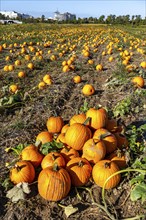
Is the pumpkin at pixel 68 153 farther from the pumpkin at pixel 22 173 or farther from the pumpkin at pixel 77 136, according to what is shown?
→ the pumpkin at pixel 22 173

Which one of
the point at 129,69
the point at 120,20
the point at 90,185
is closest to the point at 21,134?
the point at 90,185

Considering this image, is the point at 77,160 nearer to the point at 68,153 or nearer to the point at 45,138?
the point at 68,153

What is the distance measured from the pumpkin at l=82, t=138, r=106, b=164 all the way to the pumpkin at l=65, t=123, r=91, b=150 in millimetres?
187

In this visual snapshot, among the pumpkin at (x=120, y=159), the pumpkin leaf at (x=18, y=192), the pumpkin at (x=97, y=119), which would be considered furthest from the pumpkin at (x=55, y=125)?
the pumpkin leaf at (x=18, y=192)

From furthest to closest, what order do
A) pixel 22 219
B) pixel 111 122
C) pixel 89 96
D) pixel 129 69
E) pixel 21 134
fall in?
1. pixel 129 69
2. pixel 89 96
3. pixel 21 134
4. pixel 111 122
5. pixel 22 219

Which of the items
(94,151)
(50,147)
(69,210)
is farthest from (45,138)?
(69,210)

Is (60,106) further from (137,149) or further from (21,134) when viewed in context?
(137,149)

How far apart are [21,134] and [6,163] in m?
1.02

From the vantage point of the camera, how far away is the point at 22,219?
4145 mm

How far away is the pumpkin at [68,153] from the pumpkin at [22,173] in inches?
21.7

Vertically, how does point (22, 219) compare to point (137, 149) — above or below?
below

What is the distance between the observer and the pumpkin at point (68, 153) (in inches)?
196

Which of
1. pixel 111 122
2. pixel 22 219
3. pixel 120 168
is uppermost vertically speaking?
pixel 111 122

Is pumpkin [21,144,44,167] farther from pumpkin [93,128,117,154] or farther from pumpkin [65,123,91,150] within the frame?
pumpkin [93,128,117,154]
